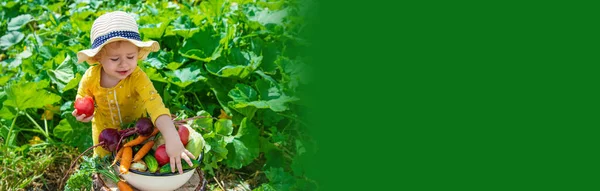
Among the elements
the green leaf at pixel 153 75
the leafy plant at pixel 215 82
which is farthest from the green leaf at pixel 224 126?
the green leaf at pixel 153 75

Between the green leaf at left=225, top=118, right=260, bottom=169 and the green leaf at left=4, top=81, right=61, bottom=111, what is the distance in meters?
0.82

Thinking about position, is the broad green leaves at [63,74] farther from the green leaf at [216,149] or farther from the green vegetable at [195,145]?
the green vegetable at [195,145]

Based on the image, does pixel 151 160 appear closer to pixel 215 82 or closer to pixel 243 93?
pixel 243 93

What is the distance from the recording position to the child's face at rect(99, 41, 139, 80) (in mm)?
2127

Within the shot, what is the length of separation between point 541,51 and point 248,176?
2.23 meters

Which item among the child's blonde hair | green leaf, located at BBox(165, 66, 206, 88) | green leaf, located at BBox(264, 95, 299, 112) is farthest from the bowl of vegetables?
green leaf, located at BBox(165, 66, 206, 88)

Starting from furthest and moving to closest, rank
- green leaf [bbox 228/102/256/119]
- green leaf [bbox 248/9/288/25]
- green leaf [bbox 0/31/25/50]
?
green leaf [bbox 0/31/25/50], green leaf [bbox 248/9/288/25], green leaf [bbox 228/102/256/119]

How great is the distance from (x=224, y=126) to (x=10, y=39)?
168 centimetres

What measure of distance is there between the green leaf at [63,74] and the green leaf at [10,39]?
30.5 inches

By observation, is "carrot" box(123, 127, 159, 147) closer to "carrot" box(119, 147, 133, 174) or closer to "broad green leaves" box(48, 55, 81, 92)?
"carrot" box(119, 147, 133, 174)

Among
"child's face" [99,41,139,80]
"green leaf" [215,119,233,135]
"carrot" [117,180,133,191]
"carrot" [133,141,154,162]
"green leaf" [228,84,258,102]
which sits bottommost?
"green leaf" [215,119,233,135]

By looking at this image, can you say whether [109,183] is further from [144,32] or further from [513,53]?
[513,53]

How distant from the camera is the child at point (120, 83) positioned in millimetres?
2109

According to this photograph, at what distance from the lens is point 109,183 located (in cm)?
238
